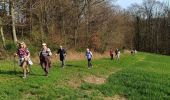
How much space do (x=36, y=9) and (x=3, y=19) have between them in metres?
9.51

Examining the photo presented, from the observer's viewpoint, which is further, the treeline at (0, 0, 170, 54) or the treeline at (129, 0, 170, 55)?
the treeline at (129, 0, 170, 55)

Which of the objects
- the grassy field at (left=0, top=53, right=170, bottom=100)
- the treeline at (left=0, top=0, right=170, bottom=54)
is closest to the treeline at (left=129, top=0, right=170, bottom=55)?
the treeline at (left=0, top=0, right=170, bottom=54)

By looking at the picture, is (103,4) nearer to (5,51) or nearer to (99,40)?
(99,40)

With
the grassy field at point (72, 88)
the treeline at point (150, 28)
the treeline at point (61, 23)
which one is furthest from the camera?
the treeline at point (150, 28)

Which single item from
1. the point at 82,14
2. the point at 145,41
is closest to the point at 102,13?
the point at 82,14

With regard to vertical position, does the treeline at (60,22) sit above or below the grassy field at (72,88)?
above

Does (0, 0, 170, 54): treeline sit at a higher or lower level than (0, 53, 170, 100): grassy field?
higher

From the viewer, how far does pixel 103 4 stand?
7419 centimetres

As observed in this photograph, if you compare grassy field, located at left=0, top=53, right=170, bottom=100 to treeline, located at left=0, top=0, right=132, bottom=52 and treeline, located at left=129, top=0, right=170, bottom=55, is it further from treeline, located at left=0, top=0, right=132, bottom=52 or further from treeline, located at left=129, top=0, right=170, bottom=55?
A: treeline, located at left=129, top=0, right=170, bottom=55

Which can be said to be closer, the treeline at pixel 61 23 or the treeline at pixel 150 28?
the treeline at pixel 61 23

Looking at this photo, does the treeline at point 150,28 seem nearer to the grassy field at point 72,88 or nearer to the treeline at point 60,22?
the treeline at point 60,22

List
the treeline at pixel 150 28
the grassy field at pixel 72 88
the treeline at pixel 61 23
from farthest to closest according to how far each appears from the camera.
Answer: the treeline at pixel 150 28 < the treeline at pixel 61 23 < the grassy field at pixel 72 88

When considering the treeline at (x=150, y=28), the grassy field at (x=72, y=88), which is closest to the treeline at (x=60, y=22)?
the grassy field at (x=72, y=88)

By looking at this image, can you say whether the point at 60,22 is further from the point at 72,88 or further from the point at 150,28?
the point at 150,28
